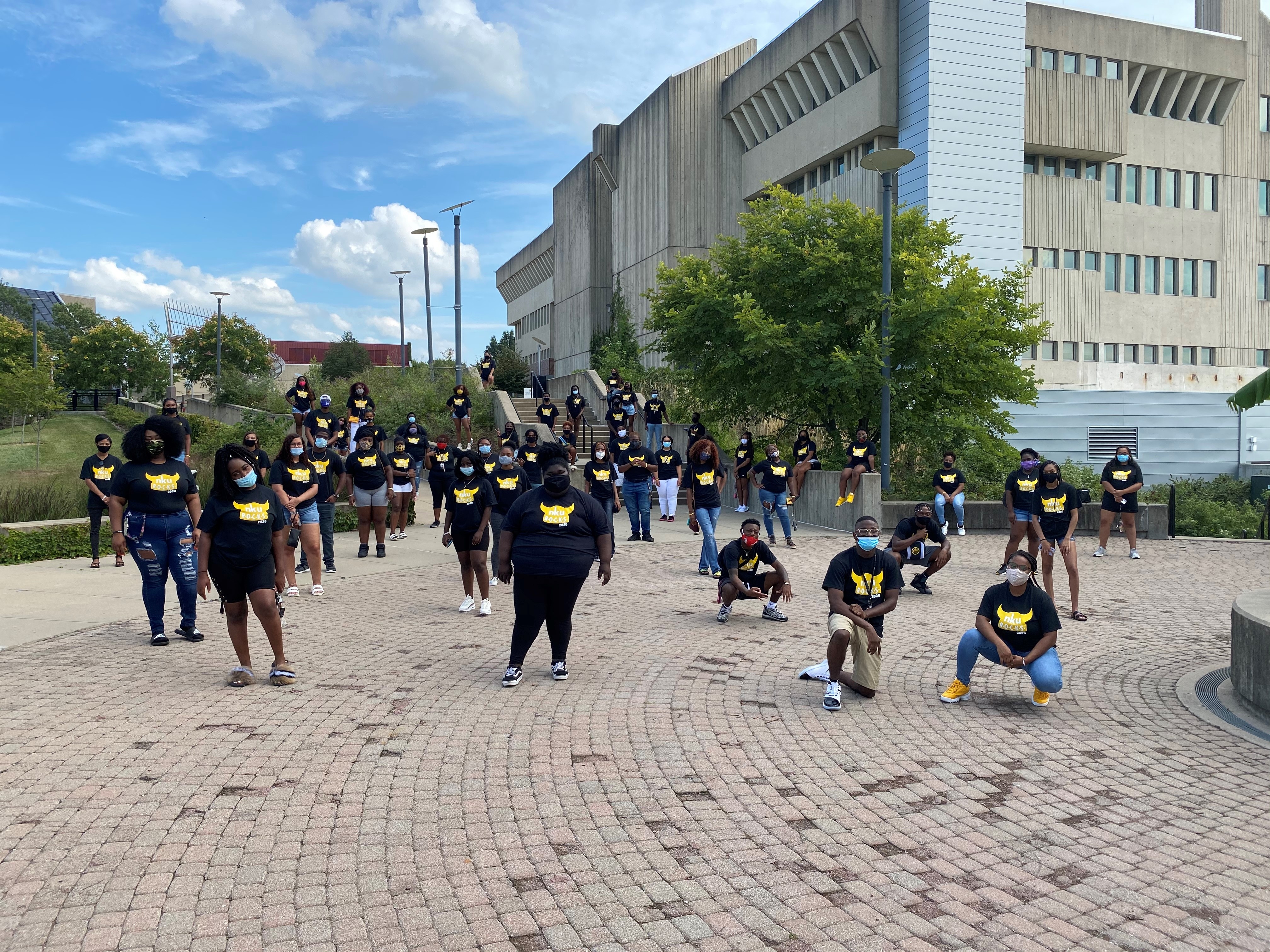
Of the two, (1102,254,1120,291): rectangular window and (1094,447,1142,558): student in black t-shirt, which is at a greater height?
(1102,254,1120,291): rectangular window

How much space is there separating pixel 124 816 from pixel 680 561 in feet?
33.5

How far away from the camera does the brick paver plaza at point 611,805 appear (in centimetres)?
369

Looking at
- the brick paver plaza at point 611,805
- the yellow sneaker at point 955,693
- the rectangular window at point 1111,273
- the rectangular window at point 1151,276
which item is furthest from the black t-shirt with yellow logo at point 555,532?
the rectangular window at point 1151,276

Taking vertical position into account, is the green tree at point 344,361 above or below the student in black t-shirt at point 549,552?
above

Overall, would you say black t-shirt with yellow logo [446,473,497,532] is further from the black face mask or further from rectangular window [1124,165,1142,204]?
rectangular window [1124,165,1142,204]

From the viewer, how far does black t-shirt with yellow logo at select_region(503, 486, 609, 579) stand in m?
6.95

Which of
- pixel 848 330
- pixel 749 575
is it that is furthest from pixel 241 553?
pixel 848 330

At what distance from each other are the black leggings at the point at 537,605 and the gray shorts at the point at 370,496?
7073mm

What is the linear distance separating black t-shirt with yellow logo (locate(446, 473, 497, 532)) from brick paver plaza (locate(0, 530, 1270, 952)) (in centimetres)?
143

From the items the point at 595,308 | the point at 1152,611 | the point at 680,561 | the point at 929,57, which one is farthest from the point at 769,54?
the point at 1152,611

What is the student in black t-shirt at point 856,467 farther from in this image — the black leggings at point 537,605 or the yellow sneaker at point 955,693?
the black leggings at point 537,605

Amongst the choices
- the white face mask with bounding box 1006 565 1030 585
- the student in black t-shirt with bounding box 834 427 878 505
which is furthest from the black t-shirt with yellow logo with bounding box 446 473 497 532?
the student in black t-shirt with bounding box 834 427 878 505

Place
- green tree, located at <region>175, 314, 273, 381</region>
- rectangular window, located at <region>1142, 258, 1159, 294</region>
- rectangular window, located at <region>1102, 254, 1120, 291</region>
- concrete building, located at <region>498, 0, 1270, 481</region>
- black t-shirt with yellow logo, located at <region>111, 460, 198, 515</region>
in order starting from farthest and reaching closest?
1. green tree, located at <region>175, 314, 273, 381</region>
2. rectangular window, located at <region>1142, 258, 1159, 294</region>
3. rectangular window, located at <region>1102, 254, 1120, 291</region>
4. concrete building, located at <region>498, 0, 1270, 481</region>
5. black t-shirt with yellow logo, located at <region>111, 460, 198, 515</region>

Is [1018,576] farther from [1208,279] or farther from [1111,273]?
[1208,279]
